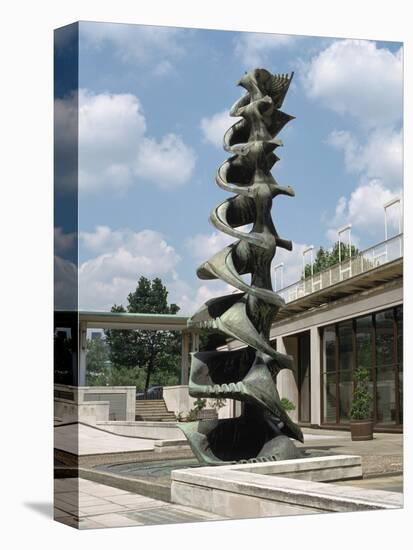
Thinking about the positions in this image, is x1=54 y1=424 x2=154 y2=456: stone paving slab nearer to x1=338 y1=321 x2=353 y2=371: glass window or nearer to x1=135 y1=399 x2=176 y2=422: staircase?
x1=338 y1=321 x2=353 y2=371: glass window

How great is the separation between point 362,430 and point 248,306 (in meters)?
9.14

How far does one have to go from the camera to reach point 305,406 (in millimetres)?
28781

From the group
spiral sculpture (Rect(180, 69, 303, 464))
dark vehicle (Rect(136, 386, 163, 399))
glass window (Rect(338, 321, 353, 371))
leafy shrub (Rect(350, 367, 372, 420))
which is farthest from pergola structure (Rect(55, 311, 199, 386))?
spiral sculpture (Rect(180, 69, 303, 464))

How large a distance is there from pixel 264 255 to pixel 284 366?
1.60m

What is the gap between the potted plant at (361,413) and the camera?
20328mm

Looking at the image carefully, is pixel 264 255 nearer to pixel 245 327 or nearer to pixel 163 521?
pixel 245 327

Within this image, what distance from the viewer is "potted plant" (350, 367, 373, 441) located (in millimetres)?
20328

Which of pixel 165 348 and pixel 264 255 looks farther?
pixel 165 348

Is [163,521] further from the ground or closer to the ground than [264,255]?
closer to the ground

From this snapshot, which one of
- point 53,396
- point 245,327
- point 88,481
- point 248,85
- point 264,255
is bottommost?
point 88,481

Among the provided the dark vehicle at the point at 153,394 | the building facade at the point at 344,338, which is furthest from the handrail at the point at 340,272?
the dark vehicle at the point at 153,394

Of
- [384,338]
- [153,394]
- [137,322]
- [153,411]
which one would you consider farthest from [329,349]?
[153,394]

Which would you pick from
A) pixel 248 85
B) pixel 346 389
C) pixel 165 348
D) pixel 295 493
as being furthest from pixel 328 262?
pixel 295 493

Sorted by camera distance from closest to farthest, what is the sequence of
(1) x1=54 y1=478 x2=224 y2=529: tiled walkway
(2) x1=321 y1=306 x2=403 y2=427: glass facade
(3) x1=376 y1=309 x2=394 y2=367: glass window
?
1. (1) x1=54 y1=478 x2=224 y2=529: tiled walkway
2. (2) x1=321 y1=306 x2=403 y2=427: glass facade
3. (3) x1=376 y1=309 x2=394 y2=367: glass window
